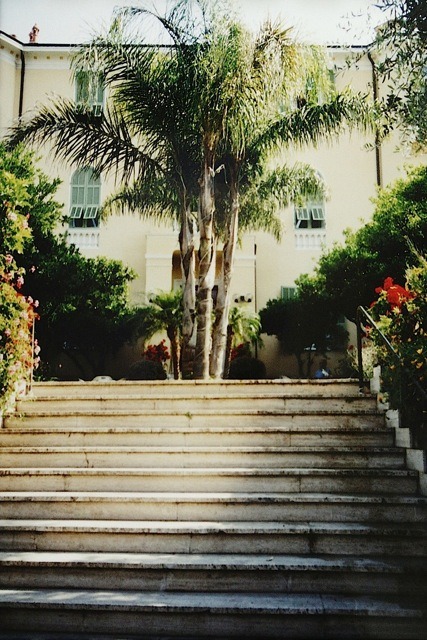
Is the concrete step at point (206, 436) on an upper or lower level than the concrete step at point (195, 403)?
lower

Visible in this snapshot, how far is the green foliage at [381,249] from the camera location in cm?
1416

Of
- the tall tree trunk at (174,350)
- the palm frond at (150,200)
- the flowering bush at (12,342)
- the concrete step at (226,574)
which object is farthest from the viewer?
the tall tree trunk at (174,350)

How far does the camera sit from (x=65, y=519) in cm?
539

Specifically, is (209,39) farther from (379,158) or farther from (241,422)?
(379,158)

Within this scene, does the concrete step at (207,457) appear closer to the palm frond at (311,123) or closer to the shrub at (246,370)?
the palm frond at (311,123)

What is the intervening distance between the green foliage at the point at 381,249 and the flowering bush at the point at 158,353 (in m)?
4.96

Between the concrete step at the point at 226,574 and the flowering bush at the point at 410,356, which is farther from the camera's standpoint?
the flowering bush at the point at 410,356

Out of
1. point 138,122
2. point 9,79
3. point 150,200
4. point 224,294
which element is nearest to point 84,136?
point 138,122

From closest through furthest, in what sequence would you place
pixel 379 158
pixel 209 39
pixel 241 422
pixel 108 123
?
pixel 241 422
pixel 209 39
pixel 108 123
pixel 379 158

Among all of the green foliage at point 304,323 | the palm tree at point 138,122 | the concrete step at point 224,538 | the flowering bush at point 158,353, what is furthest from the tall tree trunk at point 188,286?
the green foliage at point 304,323

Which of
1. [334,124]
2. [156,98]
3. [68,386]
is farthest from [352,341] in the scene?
[68,386]

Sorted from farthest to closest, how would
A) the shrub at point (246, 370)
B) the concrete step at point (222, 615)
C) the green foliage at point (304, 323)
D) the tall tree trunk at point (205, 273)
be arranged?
the green foliage at point (304, 323)
the shrub at point (246, 370)
the tall tree trunk at point (205, 273)
the concrete step at point (222, 615)

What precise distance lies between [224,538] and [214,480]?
82 cm

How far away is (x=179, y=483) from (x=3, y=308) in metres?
3.40
